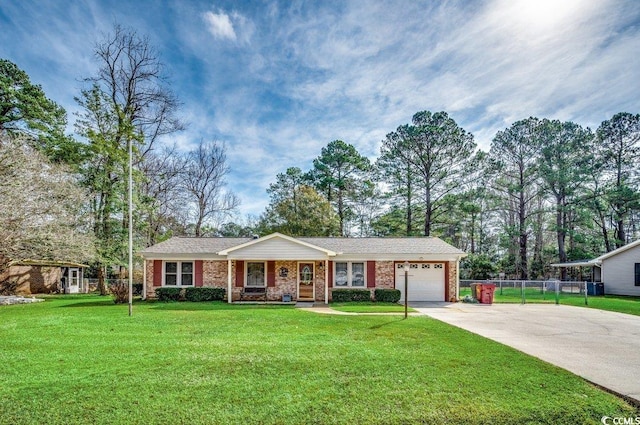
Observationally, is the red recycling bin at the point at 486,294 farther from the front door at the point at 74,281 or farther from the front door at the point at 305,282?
the front door at the point at 74,281

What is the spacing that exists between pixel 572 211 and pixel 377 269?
2324 centimetres

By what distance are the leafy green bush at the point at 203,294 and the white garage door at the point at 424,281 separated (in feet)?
30.5

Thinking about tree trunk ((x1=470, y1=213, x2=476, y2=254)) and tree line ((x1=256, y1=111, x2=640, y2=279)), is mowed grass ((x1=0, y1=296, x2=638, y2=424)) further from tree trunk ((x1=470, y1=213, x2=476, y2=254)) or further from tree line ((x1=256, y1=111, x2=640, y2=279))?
tree trunk ((x1=470, y1=213, x2=476, y2=254))

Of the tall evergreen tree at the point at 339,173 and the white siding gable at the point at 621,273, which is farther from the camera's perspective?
the tall evergreen tree at the point at 339,173

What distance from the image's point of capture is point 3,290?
21.7 metres

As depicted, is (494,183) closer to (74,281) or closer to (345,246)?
(345,246)

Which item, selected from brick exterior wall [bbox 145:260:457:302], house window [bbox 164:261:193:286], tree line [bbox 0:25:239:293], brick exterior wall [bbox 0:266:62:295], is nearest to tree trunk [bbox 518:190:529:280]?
brick exterior wall [bbox 145:260:457:302]

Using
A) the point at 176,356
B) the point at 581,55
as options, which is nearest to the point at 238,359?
the point at 176,356

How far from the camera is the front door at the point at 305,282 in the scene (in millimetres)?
17969

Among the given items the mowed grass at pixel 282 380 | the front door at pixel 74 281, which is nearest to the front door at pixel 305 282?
the mowed grass at pixel 282 380

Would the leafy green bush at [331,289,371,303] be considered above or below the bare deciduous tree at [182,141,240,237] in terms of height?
below

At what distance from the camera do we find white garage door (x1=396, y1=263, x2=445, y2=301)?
1828cm

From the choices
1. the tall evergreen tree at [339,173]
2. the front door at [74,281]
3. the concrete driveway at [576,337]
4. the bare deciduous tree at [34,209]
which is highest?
the tall evergreen tree at [339,173]

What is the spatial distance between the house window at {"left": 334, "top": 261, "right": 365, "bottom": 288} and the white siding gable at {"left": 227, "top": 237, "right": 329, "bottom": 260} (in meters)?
1.91
